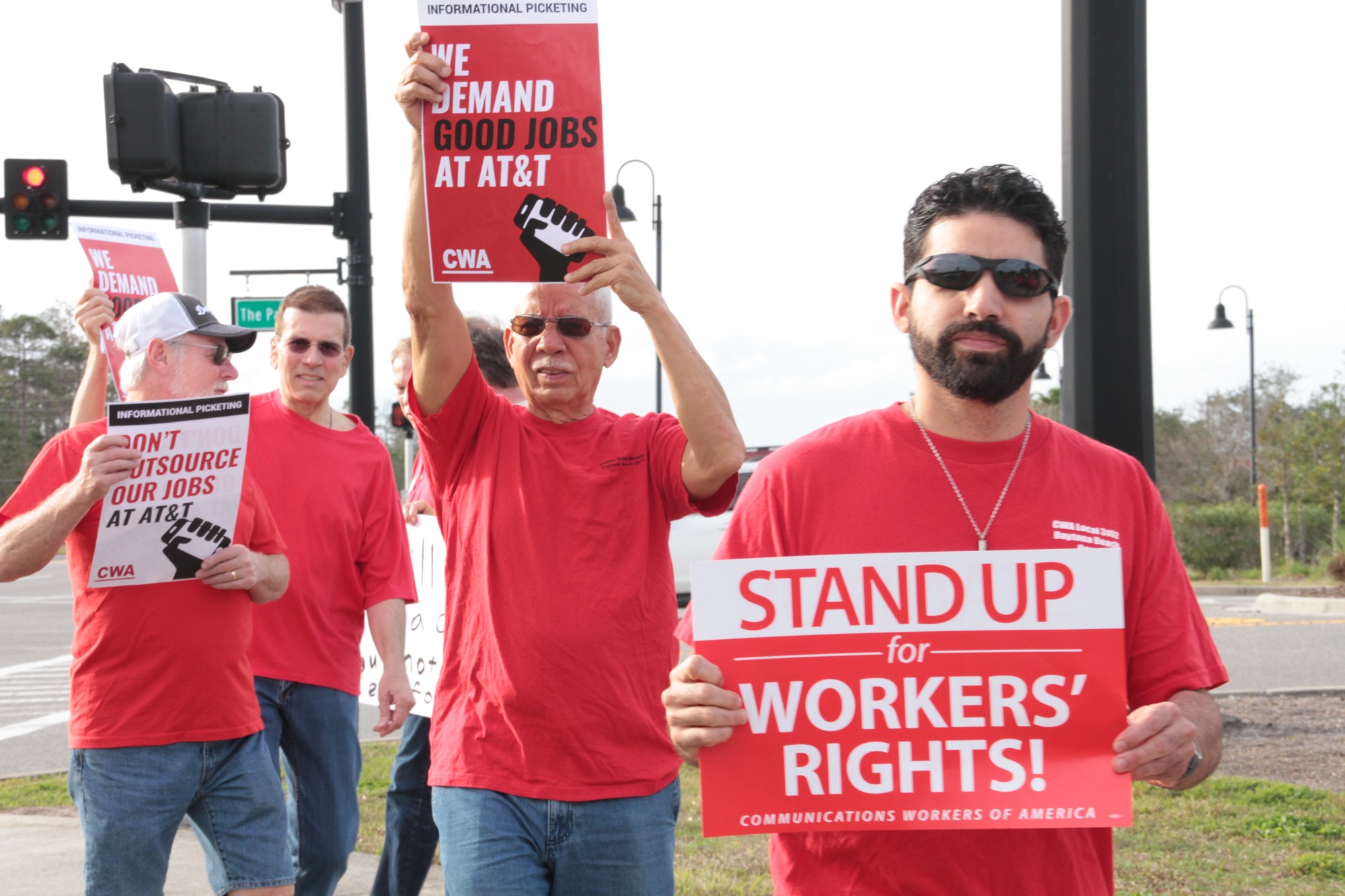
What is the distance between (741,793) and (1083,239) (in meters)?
3.90

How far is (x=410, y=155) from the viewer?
3.12 m

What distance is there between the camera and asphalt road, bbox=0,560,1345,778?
10367 mm

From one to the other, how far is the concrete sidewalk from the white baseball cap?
2.56 metres

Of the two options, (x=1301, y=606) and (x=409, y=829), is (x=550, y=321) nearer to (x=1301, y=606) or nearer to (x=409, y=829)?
(x=409, y=829)

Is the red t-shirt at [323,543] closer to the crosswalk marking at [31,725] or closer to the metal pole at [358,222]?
the metal pole at [358,222]

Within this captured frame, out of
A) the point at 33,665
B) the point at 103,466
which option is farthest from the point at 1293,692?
the point at 33,665

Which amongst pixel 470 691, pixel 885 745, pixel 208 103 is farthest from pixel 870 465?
pixel 208 103

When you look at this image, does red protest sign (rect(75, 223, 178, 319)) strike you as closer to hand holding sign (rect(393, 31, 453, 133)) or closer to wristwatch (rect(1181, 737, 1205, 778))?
hand holding sign (rect(393, 31, 453, 133))

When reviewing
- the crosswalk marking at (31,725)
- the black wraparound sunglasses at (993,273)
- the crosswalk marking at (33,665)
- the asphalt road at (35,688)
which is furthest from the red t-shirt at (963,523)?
the crosswalk marking at (33,665)

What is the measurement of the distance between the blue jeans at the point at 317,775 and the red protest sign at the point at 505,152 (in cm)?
215

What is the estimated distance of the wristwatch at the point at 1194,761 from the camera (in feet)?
7.34

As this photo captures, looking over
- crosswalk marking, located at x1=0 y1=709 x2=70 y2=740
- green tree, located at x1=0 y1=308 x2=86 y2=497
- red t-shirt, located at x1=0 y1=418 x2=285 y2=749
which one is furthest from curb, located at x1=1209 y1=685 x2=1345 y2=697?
green tree, located at x1=0 y1=308 x2=86 y2=497

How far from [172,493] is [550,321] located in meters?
1.26

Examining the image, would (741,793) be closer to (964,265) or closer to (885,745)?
(885,745)
